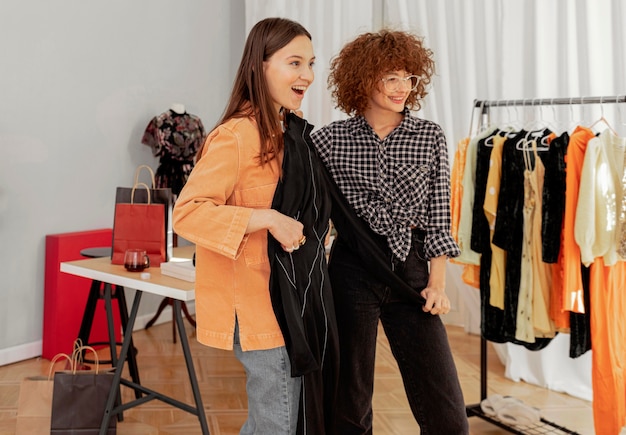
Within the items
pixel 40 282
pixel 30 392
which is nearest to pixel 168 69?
pixel 40 282

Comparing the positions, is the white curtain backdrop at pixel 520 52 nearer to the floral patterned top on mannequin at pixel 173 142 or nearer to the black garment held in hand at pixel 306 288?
the floral patterned top on mannequin at pixel 173 142

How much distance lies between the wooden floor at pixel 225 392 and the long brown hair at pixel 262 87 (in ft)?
5.99

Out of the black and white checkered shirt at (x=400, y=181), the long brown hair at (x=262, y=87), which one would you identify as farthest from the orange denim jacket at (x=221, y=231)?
the black and white checkered shirt at (x=400, y=181)

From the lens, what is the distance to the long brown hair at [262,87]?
5.24 ft

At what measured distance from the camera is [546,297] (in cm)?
296

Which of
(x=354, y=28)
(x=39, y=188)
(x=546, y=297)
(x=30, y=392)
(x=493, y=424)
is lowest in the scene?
(x=493, y=424)

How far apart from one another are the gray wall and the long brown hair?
2.80 m

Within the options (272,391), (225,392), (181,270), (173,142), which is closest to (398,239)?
(272,391)

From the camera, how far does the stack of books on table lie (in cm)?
249

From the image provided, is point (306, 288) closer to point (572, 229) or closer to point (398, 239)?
point (398, 239)

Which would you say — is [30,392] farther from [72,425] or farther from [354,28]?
[354,28]

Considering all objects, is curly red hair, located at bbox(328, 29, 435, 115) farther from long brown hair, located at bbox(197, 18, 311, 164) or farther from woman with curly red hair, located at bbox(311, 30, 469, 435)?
long brown hair, located at bbox(197, 18, 311, 164)

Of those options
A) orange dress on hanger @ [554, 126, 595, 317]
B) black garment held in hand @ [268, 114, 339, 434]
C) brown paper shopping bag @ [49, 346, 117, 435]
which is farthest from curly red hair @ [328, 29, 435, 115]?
brown paper shopping bag @ [49, 346, 117, 435]

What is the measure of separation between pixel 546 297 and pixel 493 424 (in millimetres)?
649
